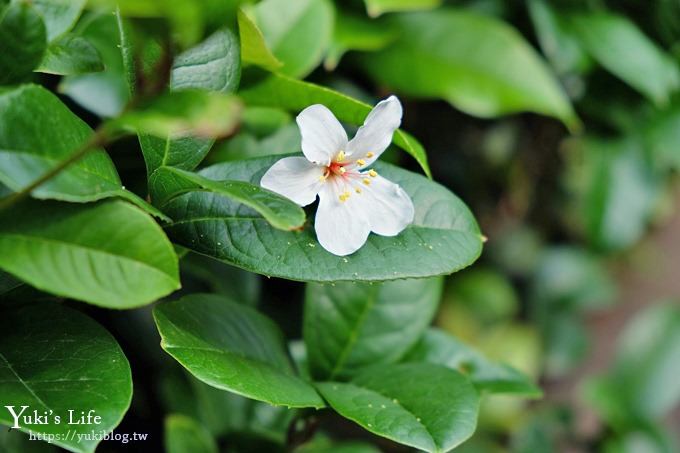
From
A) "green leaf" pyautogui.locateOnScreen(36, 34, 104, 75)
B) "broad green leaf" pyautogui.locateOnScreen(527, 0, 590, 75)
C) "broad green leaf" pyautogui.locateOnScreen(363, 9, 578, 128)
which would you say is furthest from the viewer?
"broad green leaf" pyautogui.locateOnScreen(527, 0, 590, 75)

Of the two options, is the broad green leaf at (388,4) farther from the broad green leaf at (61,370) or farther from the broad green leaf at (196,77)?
the broad green leaf at (61,370)

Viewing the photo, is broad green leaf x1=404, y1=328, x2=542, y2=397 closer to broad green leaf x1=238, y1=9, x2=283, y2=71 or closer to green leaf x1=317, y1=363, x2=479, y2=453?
green leaf x1=317, y1=363, x2=479, y2=453

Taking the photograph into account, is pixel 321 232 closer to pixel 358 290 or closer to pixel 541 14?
pixel 358 290

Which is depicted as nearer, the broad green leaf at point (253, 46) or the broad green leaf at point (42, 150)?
the broad green leaf at point (42, 150)

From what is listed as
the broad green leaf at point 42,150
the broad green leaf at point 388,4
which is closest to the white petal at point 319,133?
the broad green leaf at point 42,150

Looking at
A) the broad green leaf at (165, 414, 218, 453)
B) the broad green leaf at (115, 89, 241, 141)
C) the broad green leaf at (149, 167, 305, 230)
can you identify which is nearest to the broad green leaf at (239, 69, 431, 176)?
the broad green leaf at (149, 167, 305, 230)

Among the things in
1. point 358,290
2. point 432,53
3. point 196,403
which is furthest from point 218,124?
point 432,53

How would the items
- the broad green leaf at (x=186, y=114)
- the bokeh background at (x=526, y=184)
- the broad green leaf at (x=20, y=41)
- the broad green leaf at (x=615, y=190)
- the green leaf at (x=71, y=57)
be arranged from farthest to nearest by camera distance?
1. the broad green leaf at (x=615, y=190)
2. the bokeh background at (x=526, y=184)
3. the green leaf at (x=71, y=57)
4. the broad green leaf at (x=20, y=41)
5. the broad green leaf at (x=186, y=114)
